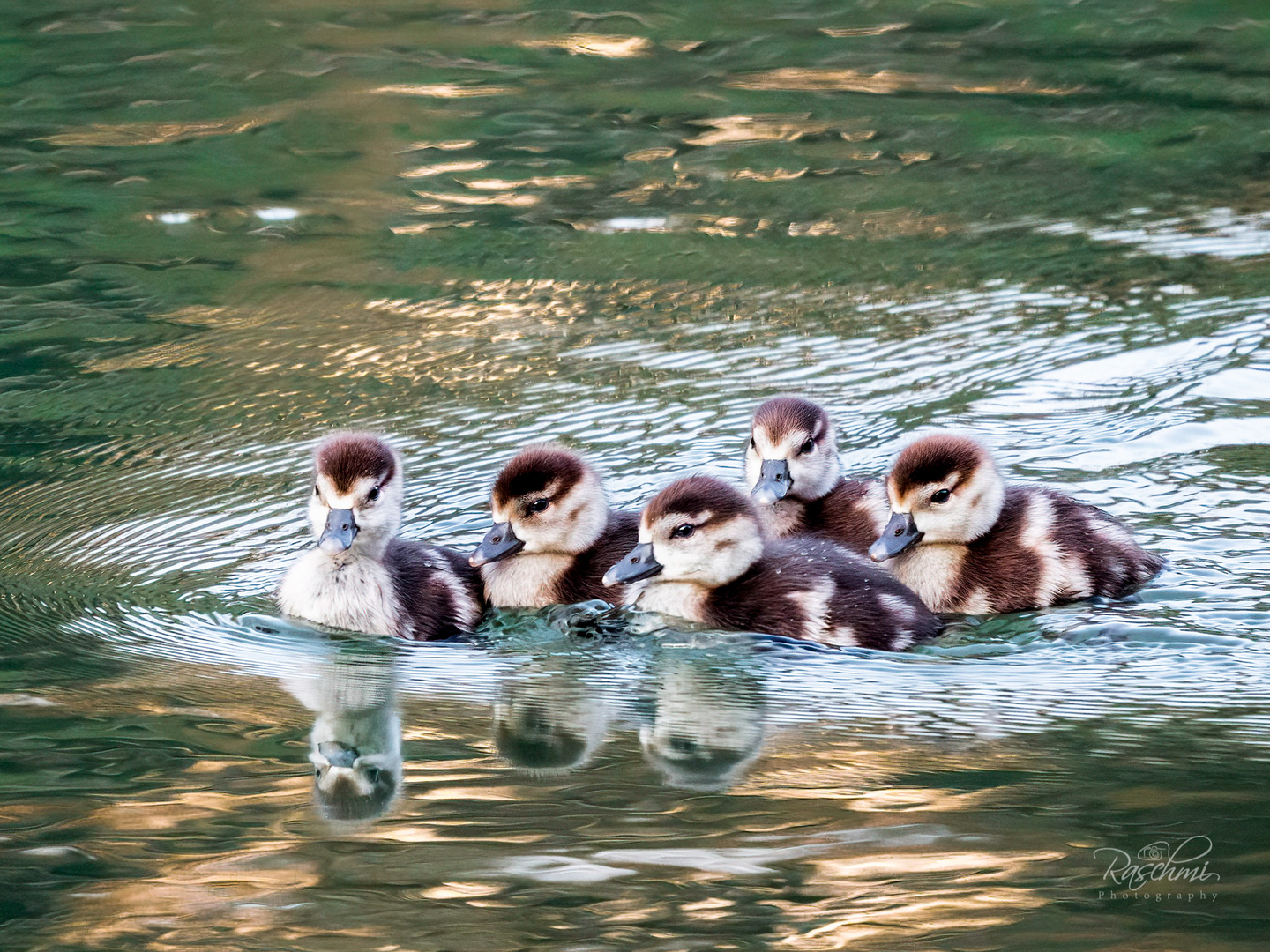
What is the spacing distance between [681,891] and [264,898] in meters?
0.67

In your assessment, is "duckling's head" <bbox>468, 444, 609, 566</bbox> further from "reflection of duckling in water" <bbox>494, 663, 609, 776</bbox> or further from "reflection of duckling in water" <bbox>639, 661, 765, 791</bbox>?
"reflection of duckling in water" <bbox>639, 661, 765, 791</bbox>

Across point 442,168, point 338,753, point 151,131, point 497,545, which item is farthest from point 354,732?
point 151,131

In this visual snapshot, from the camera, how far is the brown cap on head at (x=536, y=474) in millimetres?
4652

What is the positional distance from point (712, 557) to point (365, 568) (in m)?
0.85

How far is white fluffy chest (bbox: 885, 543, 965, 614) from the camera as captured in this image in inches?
183

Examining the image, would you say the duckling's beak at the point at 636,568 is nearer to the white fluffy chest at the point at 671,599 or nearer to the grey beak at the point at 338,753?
the white fluffy chest at the point at 671,599

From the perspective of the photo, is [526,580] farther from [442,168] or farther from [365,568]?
[442,168]

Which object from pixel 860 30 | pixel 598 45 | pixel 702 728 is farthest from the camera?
pixel 860 30

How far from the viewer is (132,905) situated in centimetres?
303

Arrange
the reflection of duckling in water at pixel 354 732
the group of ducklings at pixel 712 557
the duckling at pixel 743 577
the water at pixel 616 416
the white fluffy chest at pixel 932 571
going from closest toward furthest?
the water at pixel 616 416 < the reflection of duckling in water at pixel 354 732 < the duckling at pixel 743 577 < the group of ducklings at pixel 712 557 < the white fluffy chest at pixel 932 571

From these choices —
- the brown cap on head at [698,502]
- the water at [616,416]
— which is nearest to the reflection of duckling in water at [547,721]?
the water at [616,416]

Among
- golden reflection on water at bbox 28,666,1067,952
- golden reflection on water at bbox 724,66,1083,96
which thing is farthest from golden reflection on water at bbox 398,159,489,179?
golden reflection on water at bbox 28,666,1067,952

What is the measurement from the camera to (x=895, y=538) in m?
4.60

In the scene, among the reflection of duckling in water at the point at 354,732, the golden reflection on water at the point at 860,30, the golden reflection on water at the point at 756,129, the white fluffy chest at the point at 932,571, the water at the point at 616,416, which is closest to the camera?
the water at the point at 616,416
